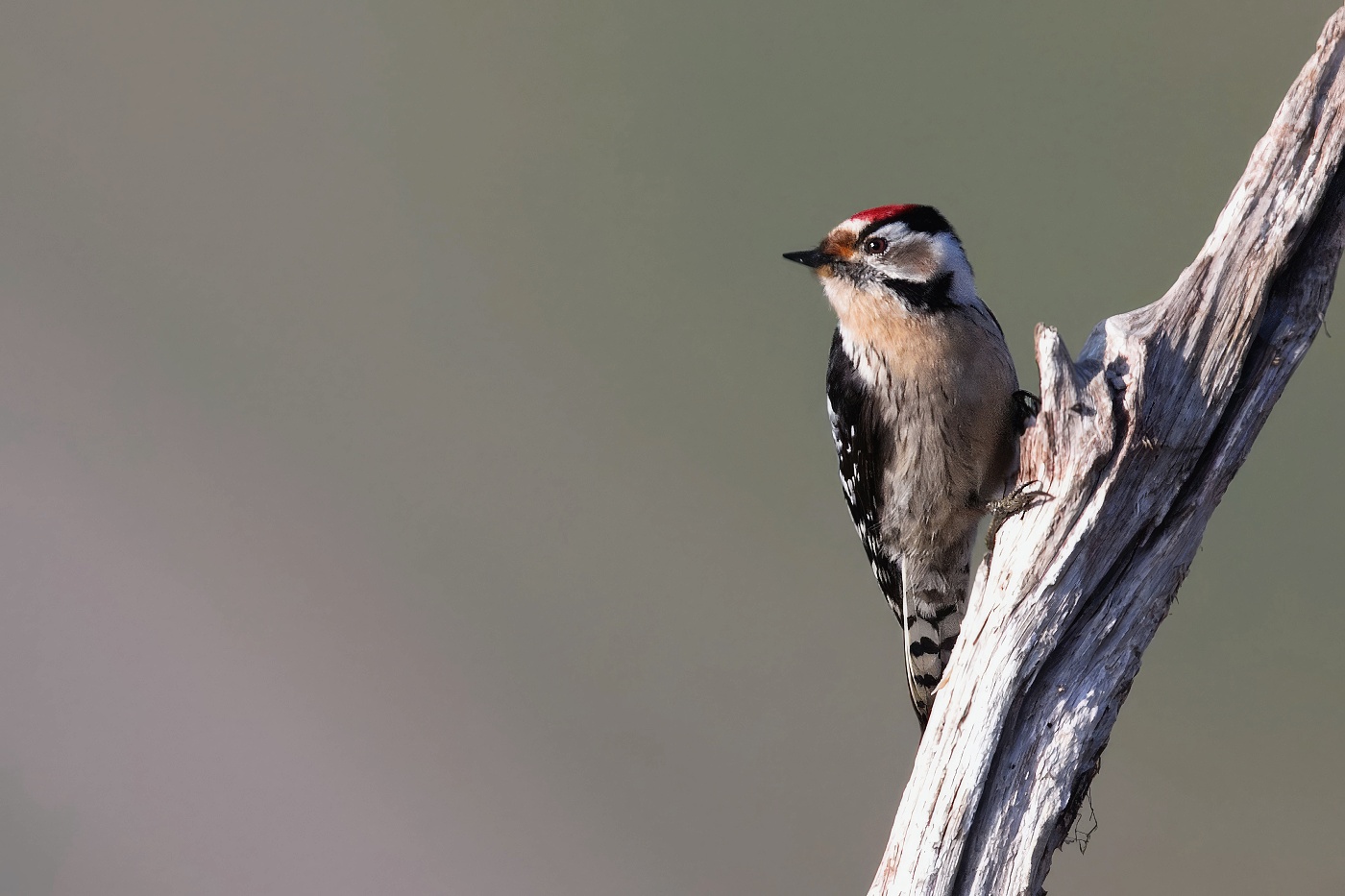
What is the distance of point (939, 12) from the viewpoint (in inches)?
447

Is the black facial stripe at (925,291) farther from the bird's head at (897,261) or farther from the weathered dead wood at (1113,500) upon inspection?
the weathered dead wood at (1113,500)

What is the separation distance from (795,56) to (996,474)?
28.5 ft

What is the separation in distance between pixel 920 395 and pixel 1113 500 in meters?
0.78

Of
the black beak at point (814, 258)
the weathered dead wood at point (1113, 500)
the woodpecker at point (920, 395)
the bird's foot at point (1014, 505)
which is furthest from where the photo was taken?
the black beak at point (814, 258)

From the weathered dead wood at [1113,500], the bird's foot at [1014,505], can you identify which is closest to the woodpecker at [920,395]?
the bird's foot at [1014,505]

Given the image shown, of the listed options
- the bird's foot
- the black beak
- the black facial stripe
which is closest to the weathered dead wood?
the bird's foot

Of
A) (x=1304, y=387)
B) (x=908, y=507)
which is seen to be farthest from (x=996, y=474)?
(x=1304, y=387)

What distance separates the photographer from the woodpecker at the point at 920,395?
132 inches

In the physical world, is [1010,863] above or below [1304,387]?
above

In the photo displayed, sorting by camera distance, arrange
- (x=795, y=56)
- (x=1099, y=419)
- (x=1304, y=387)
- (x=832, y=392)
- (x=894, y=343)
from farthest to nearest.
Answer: (x=795, y=56) → (x=1304, y=387) → (x=832, y=392) → (x=894, y=343) → (x=1099, y=419)

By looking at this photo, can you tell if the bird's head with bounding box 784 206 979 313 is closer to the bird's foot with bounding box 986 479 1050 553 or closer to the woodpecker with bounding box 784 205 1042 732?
the woodpecker with bounding box 784 205 1042 732

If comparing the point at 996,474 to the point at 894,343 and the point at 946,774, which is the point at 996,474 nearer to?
the point at 894,343

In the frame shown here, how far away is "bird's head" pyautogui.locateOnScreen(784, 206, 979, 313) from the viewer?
3.44 m

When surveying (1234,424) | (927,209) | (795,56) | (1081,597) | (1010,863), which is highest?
(795,56)
